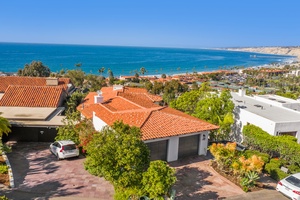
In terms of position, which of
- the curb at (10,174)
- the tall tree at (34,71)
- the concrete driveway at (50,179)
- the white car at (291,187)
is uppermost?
the tall tree at (34,71)

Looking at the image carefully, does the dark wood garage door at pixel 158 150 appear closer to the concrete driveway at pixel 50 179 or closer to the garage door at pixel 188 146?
the garage door at pixel 188 146

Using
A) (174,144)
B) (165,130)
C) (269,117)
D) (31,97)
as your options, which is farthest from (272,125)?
→ (31,97)

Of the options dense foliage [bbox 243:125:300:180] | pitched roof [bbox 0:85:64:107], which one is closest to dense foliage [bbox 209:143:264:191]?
dense foliage [bbox 243:125:300:180]

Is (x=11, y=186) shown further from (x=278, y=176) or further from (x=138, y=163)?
(x=278, y=176)

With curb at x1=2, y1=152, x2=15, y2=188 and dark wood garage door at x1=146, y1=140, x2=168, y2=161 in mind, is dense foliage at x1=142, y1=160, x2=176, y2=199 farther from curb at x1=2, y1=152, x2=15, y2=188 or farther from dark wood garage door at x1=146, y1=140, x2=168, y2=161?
curb at x1=2, y1=152, x2=15, y2=188

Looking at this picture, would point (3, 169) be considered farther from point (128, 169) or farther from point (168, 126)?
point (168, 126)

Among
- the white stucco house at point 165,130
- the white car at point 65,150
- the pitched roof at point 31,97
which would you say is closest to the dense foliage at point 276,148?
the white stucco house at point 165,130
